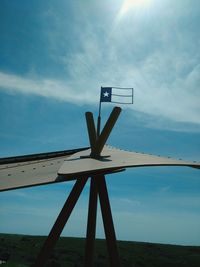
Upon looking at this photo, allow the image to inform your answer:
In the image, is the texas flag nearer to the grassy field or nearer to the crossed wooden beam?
the crossed wooden beam

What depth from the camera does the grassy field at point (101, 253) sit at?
82.1 meters

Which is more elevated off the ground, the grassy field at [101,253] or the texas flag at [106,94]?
the texas flag at [106,94]

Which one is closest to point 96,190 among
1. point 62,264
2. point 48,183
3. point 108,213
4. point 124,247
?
point 108,213

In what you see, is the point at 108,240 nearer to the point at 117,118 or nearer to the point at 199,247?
the point at 117,118

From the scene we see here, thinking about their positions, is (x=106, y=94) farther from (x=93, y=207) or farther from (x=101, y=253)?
(x=101, y=253)

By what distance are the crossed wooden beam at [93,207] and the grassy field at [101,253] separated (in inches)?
2539

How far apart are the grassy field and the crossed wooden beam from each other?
64.5 meters

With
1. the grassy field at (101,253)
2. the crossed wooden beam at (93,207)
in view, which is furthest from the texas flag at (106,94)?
the grassy field at (101,253)

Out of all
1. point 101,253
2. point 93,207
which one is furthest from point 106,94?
point 101,253

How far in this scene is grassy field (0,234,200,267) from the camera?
82125mm

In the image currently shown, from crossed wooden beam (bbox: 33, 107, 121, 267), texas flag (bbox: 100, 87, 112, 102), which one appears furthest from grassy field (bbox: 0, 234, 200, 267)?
crossed wooden beam (bbox: 33, 107, 121, 267)

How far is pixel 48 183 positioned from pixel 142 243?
113151 mm

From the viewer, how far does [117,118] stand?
13812 mm

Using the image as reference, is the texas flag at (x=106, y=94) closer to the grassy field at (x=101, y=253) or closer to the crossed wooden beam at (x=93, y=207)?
the crossed wooden beam at (x=93, y=207)
